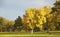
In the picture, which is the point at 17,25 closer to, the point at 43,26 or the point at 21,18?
the point at 21,18

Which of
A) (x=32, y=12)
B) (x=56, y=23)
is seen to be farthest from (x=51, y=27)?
(x=32, y=12)

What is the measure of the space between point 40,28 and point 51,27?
7554 millimetres

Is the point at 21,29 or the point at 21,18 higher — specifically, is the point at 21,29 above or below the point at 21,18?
below

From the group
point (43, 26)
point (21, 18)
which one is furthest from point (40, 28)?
point (21, 18)

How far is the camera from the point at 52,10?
225ft

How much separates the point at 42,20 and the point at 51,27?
6.94 metres

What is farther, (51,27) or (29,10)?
(29,10)

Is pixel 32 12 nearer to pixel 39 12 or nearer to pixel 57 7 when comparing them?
pixel 39 12

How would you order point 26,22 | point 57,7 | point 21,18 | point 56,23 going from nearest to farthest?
point 56,23 < point 57,7 < point 26,22 < point 21,18

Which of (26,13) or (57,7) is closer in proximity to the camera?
(57,7)

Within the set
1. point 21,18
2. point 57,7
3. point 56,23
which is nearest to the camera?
point 56,23

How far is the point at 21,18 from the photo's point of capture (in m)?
77.9

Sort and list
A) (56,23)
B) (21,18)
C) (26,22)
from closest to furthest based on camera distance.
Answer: (56,23) → (26,22) → (21,18)

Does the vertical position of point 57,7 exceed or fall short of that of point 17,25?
it exceeds it
